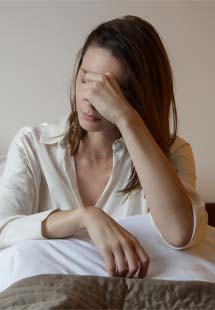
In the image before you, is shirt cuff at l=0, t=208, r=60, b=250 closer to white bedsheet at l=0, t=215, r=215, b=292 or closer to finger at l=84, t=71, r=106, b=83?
white bedsheet at l=0, t=215, r=215, b=292

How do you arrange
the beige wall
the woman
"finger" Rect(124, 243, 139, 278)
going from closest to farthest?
"finger" Rect(124, 243, 139, 278) → the woman → the beige wall

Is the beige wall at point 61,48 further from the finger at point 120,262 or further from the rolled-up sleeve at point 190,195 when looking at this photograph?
the finger at point 120,262

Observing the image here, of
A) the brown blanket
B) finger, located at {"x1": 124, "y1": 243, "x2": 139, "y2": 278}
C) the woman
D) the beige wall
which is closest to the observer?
the brown blanket

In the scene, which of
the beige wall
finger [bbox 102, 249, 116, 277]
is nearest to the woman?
finger [bbox 102, 249, 116, 277]

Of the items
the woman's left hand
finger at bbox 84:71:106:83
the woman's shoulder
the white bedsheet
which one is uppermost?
finger at bbox 84:71:106:83

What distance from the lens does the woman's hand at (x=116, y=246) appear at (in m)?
0.89

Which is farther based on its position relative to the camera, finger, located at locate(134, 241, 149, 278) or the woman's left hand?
the woman's left hand

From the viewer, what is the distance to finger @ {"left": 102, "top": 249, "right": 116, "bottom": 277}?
2.90 ft

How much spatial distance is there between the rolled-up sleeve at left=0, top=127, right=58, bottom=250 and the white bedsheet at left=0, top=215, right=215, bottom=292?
50 mm

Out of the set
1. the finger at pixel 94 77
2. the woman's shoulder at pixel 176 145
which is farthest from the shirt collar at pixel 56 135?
the finger at pixel 94 77

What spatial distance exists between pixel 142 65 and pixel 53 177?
1.03 ft

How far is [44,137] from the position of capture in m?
1.20

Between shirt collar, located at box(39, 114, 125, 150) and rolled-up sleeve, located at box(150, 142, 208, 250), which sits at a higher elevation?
shirt collar, located at box(39, 114, 125, 150)

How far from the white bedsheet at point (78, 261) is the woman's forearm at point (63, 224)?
2 cm
